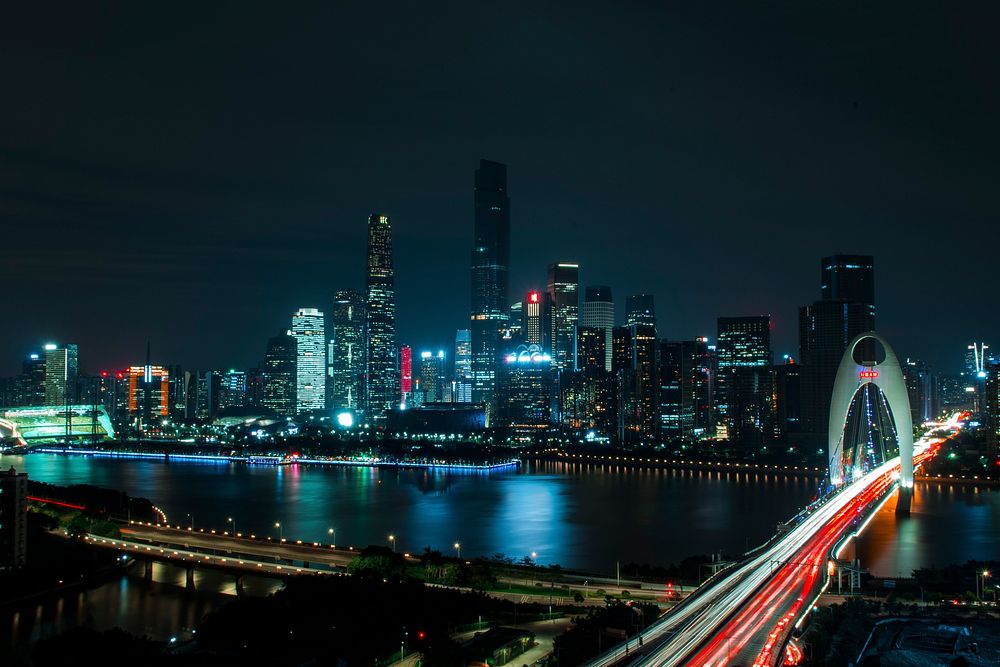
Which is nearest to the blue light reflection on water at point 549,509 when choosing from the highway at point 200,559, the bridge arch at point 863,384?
the bridge arch at point 863,384

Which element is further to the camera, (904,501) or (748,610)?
(904,501)

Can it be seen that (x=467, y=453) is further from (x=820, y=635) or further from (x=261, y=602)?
(x=820, y=635)

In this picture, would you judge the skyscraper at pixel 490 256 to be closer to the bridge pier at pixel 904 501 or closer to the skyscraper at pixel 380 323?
the skyscraper at pixel 380 323

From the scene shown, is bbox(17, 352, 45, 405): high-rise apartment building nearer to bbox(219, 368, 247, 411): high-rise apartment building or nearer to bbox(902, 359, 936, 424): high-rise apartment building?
bbox(219, 368, 247, 411): high-rise apartment building

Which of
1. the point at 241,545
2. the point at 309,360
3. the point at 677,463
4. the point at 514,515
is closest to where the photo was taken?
the point at 241,545

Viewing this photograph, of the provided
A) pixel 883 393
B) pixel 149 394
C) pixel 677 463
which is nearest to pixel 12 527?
pixel 883 393

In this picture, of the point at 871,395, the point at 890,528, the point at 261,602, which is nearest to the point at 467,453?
the point at 871,395

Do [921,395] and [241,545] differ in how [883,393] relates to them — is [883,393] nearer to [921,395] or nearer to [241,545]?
[241,545]
